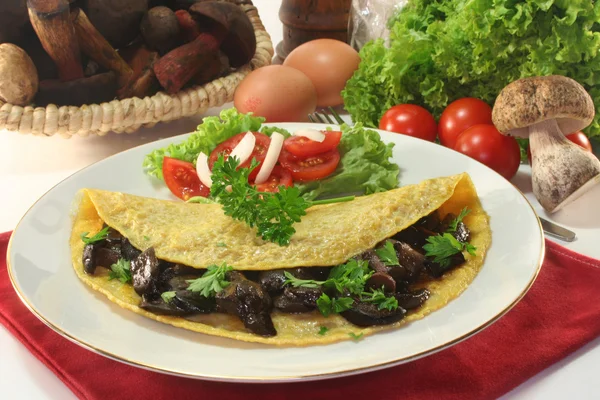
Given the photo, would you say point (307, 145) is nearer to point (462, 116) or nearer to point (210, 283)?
point (462, 116)

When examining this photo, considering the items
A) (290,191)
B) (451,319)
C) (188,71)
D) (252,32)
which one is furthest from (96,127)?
(451,319)

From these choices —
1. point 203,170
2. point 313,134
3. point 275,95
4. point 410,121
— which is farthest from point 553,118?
point 203,170

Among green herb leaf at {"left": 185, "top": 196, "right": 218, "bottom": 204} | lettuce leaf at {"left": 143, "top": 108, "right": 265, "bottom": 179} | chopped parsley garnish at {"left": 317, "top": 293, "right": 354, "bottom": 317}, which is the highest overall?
chopped parsley garnish at {"left": 317, "top": 293, "right": 354, "bottom": 317}

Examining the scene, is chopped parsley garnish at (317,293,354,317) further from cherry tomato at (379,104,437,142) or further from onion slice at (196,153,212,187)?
cherry tomato at (379,104,437,142)

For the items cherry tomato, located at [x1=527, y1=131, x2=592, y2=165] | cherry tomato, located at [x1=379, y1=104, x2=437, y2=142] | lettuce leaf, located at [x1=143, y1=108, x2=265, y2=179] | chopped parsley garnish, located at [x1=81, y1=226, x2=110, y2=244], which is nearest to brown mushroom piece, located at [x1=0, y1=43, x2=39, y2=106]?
lettuce leaf, located at [x1=143, y1=108, x2=265, y2=179]

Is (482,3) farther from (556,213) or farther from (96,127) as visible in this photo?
(96,127)

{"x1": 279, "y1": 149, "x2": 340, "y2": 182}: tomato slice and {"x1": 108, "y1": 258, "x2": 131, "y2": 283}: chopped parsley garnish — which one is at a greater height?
{"x1": 108, "y1": 258, "x2": 131, "y2": 283}: chopped parsley garnish

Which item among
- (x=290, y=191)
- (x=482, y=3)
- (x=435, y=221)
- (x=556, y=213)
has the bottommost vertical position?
(x=556, y=213)
